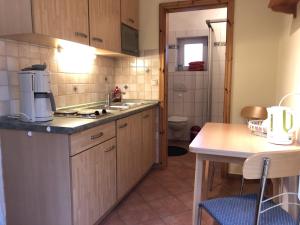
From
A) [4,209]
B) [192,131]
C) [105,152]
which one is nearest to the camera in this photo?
[4,209]

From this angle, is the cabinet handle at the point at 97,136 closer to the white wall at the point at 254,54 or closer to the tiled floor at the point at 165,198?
the tiled floor at the point at 165,198

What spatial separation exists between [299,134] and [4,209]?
2.07 meters

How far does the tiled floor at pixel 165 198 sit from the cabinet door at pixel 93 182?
23cm

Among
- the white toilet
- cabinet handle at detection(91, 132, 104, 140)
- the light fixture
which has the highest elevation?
the light fixture

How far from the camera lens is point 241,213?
4.36 feet

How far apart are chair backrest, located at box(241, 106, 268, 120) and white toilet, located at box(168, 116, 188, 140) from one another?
5.33ft

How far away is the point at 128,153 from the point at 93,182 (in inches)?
25.0

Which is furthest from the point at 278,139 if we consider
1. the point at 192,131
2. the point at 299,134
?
the point at 192,131

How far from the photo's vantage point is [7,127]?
1.59m

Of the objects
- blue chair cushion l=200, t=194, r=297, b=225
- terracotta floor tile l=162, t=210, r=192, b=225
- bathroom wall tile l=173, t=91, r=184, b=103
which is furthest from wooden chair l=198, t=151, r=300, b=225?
bathroom wall tile l=173, t=91, r=184, b=103

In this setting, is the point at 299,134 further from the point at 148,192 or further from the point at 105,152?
the point at 148,192

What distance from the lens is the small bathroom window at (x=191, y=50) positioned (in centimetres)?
448

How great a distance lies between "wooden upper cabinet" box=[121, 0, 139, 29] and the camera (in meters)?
2.69

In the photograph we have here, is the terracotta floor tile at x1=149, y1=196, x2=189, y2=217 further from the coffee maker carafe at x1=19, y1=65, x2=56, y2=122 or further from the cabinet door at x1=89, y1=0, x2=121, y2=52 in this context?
the cabinet door at x1=89, y1=0, x2=121, y2=52
